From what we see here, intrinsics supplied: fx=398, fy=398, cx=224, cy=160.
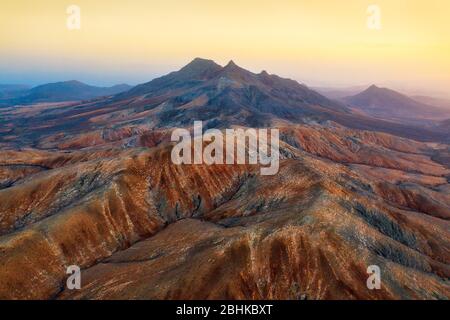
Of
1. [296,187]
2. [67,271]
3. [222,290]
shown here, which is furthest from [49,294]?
[296,187]

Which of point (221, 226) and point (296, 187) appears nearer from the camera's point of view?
point (221, 226)

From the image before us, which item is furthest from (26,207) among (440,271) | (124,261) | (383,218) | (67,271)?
(440,271)

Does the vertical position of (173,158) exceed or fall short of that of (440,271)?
it exceeds it

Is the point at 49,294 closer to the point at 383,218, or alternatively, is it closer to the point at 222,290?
the point at 222,290

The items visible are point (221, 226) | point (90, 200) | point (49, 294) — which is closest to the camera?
point (49, 294)

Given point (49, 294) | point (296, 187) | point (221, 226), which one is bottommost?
point (49, 294)
